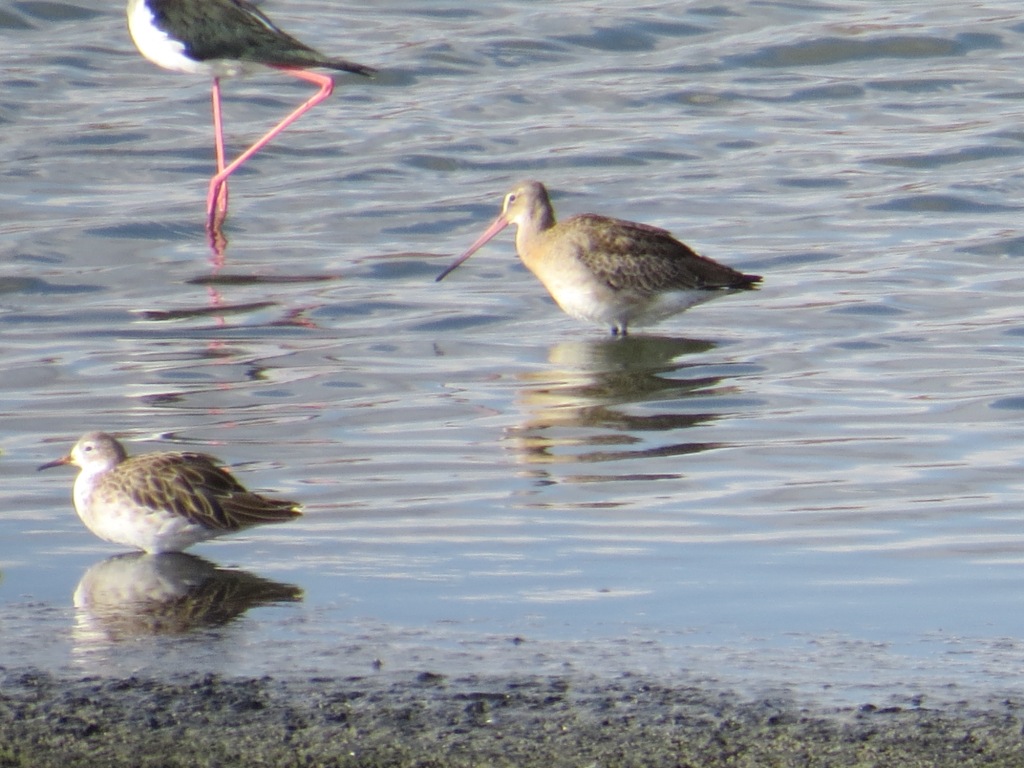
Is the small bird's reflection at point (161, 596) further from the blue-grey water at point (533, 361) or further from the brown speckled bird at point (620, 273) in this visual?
the brown speckled bird at point (620, 273)

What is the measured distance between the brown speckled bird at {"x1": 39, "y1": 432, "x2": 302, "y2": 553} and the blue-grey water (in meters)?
0.13

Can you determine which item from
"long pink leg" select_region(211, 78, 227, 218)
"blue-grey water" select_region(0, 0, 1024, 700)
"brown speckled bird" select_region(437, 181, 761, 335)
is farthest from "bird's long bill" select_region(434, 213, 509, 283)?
"long pink leg" select_region(211, 78, 227, 218)

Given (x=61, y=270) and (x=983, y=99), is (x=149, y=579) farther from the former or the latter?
(x=983, y=99)

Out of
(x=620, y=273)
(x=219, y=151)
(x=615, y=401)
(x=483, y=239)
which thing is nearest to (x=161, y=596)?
(x=615, y=401)

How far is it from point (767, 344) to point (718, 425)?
7.51 feet

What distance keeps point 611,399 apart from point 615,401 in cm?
5

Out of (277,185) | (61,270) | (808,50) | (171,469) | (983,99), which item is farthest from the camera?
(808,50)

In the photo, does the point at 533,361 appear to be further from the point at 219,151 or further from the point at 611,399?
the point at 219,151

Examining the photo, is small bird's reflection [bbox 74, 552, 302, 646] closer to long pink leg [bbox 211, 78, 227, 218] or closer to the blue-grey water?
the blue-grey water

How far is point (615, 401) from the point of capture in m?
10.2

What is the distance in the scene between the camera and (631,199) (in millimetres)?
16984

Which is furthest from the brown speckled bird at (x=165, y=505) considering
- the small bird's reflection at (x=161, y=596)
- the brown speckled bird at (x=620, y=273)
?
the brown speckled bird at (x=620, y=273)

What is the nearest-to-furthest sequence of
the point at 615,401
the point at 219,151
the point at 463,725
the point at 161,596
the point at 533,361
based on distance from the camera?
1. the point at 463,725
2. the point at 161,596
3. the point at 615,401
4. the point at 533,361
5. the point at 219,151

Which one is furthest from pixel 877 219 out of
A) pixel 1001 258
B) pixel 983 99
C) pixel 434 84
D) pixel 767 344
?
pixel 434 84
